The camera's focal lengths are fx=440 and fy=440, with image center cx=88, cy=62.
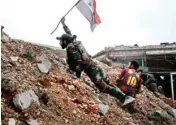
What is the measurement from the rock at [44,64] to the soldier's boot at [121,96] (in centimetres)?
197

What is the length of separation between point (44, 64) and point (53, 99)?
1.86 metres

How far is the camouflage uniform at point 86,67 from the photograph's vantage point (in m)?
A: 12.5

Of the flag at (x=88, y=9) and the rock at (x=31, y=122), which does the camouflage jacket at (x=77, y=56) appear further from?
the rock at (x=31, y=122)

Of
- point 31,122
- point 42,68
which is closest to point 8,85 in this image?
point 31,122

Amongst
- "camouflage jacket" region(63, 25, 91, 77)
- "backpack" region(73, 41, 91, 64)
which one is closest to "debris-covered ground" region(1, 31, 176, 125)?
"camouflage jacket" region(63, 25, 91, 77)

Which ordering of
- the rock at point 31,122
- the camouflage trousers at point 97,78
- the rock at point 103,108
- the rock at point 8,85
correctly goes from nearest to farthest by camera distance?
the rock at point 31,122 → the rock at point 8,85 → the rock at point 103,108 → the camouflage trousers at point 97,78

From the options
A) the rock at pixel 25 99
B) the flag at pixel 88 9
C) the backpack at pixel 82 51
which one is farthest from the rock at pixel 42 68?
the flag at pixel 88 9

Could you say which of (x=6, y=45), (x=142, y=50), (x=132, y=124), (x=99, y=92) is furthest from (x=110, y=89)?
(x=142, y=50)

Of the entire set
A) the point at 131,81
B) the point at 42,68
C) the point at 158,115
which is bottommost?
the point at 158,115

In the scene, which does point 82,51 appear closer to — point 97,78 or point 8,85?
point 97,78

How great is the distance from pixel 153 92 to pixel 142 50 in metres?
6.50

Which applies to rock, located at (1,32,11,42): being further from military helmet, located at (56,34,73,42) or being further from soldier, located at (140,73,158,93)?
soldier, located at (140,73,158,93)

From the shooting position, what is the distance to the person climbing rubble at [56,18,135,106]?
12.5 m

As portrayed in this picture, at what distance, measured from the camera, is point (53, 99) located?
34.5ft
